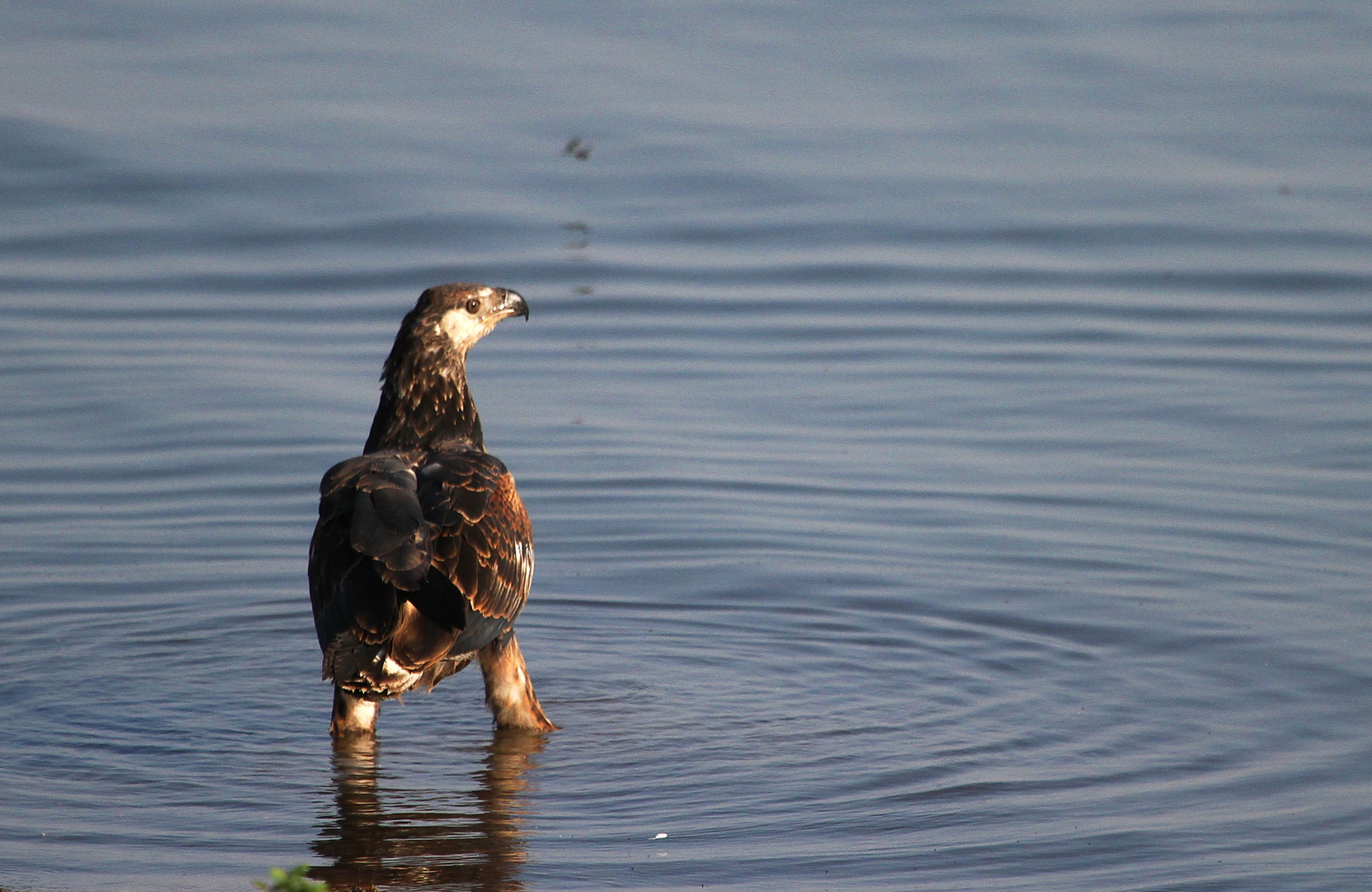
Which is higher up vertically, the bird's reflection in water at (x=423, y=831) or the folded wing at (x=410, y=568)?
the folded wing at (x=410, y=568)

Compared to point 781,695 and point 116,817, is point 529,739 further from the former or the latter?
point 116,817

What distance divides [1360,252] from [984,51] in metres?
5.45

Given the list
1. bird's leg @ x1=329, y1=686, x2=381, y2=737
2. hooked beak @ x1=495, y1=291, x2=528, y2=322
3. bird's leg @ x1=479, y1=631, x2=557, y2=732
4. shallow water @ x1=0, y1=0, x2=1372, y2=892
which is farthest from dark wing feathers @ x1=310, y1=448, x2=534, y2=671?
hooked beak @ x1=495, y1=291, x2=528, y2=322

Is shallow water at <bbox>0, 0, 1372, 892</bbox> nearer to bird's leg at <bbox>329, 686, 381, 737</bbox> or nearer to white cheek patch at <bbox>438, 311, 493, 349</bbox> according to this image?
bird's leg at <bbox>329, 686, 381, 737</bbox>

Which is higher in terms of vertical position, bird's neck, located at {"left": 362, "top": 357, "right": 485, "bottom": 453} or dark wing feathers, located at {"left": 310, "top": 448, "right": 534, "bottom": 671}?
bird's neck, located at {"left": 362, "top": 357, "right": 485, "bottom": 453}

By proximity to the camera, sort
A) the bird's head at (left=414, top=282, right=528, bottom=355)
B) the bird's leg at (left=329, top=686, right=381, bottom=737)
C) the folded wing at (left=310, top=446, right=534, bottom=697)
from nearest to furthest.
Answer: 1. the folded wing at (left=310, top=446, right=534, bottom=697)
2. the bird's leg at (left=329, top=686, right=381, bottom=737)
3. the bird's head at (left=414, top=282, right=528, bottom=355)

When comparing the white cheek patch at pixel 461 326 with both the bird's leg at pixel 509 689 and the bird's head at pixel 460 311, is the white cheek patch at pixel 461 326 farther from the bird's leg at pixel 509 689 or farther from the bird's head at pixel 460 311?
the bird's leg at pixel 509 689

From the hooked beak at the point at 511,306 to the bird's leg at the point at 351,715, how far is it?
1.78 meters

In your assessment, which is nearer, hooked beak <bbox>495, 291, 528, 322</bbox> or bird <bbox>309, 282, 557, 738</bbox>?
bird <bbox>309, 282, 557, 738</bbox>

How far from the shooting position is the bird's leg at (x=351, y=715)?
24.6 feet

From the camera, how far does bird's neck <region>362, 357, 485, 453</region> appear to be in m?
8.05

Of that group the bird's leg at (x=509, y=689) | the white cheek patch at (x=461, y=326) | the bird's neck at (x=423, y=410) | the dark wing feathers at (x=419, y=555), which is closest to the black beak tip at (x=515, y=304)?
the white cheek patch at (x=461, y=326)

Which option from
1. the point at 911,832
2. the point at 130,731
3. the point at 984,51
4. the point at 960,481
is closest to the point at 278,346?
the point at 960,481

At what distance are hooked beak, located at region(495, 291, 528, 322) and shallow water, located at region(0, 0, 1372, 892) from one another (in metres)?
1.50
